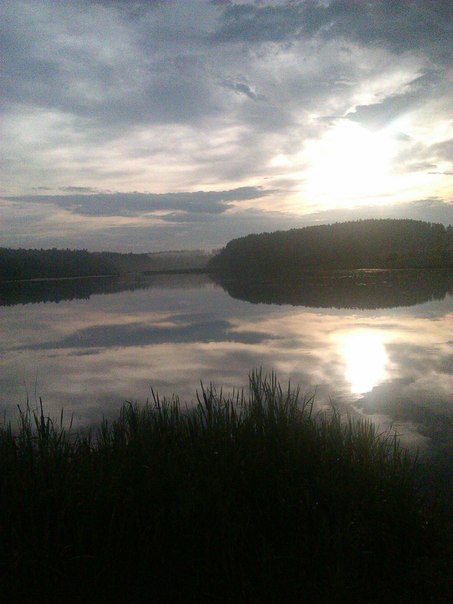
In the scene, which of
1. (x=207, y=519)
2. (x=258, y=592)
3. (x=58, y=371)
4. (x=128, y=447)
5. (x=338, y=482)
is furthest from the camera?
(x=58, y=371)

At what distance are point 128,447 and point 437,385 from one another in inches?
319

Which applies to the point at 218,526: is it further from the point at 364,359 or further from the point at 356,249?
the point at 356,249

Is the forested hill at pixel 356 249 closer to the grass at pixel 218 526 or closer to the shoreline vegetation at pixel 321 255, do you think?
the shoreline vegetation at pixel 321 255

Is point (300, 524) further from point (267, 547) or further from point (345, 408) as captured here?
point (345, 408)

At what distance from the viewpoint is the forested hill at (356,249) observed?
68938mm

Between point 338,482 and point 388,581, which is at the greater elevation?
point 338,482

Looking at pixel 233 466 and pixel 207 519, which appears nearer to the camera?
pixel 207 519

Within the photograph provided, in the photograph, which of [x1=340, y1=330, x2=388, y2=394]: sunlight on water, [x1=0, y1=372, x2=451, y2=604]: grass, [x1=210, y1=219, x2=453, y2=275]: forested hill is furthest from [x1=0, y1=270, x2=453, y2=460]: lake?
[x1=210, y1=219, x2=453, y2=275]: forested hill

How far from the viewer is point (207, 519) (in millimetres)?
4539

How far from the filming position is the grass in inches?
157

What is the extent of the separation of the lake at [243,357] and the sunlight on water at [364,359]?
0.03 m

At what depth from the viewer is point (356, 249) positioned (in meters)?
77.6

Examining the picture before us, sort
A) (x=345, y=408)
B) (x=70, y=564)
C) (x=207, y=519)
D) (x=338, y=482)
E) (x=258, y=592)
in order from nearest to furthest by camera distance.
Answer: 1. (x=258, y=592)
2. (x=70, y=564)
3. (x=207, y=519)
4. (x=338, y=482)
5. (x=345, y=408)

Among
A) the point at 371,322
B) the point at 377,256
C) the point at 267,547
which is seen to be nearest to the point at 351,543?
the point at 267,547
